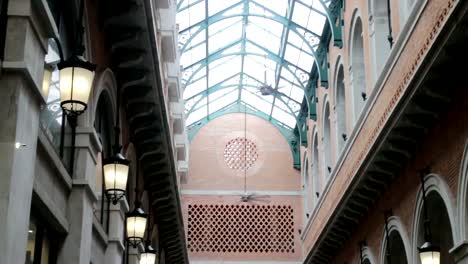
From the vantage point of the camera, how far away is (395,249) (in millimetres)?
18219

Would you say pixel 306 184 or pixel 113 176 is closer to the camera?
pixel 113 176

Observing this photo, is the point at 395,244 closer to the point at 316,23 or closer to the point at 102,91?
the point at 102,91

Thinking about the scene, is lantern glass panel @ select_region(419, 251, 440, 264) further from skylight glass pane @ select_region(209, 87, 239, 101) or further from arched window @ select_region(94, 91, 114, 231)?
skylight glass pane @ select_region(209, 87, 239, 101)

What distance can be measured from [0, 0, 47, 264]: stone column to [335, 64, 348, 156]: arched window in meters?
15.8

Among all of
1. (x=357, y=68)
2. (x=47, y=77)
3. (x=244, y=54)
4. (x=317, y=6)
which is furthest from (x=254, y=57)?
(x=47, y=77)

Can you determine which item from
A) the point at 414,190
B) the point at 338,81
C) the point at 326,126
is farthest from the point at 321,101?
the point at 414,190

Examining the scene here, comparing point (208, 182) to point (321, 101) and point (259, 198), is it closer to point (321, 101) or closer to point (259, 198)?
point (259, 198)

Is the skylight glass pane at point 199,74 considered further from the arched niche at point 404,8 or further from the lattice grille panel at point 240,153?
the arched niche at point 404,8

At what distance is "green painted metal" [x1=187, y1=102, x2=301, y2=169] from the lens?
33.3 m

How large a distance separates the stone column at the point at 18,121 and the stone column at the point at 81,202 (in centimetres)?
305

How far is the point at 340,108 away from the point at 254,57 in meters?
9.19

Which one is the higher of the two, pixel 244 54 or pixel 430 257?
pixel 244 54

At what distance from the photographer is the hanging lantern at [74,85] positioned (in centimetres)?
700

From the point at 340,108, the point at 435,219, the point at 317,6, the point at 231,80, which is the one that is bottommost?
the point at 435,219
